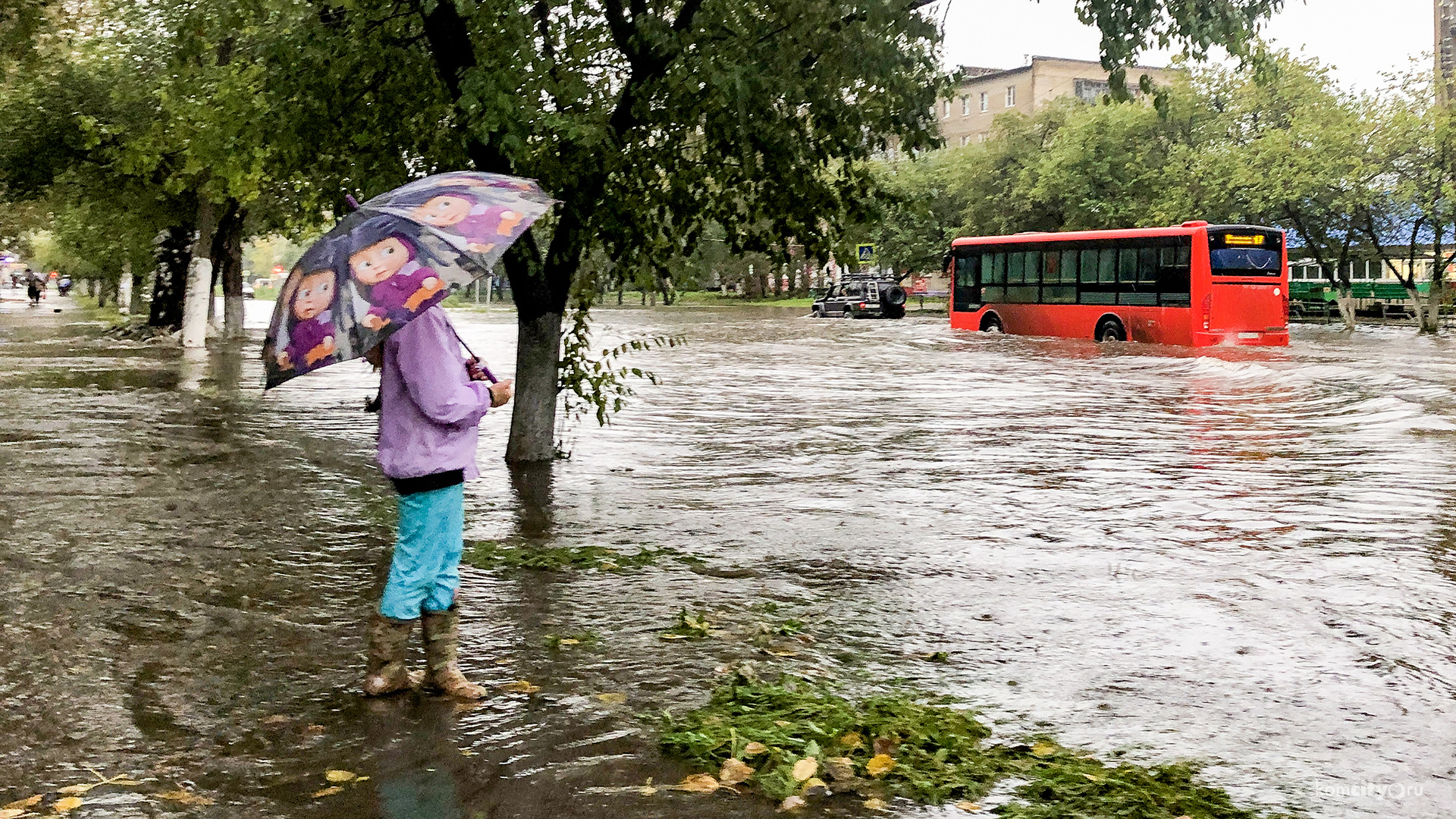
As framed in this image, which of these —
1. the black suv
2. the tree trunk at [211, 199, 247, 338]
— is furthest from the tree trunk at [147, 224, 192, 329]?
the black suv

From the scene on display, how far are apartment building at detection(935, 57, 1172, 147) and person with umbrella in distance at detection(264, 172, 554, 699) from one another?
3852 inches

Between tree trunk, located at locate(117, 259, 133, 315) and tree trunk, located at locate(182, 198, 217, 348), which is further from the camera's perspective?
Result: tree trunk, located at locate(117, 259, 133, 315)

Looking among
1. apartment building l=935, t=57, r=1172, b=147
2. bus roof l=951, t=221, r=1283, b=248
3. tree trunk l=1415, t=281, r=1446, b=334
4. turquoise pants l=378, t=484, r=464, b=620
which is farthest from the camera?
apartment building l=935, t=57, r=1172, b=147

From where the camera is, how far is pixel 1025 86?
104 meters

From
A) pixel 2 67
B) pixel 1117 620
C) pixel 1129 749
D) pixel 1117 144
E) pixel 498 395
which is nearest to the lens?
pixel 1129 749

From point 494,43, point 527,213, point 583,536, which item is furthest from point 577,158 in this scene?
point 527,213

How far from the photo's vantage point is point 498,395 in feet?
17.4

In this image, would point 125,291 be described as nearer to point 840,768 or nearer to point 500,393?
point 500,393

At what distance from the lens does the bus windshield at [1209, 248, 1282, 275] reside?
31.2 metres

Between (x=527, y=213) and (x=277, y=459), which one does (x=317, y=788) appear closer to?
(x=527, y=213)

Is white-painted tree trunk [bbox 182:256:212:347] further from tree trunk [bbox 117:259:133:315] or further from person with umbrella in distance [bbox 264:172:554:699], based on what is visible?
tree trunk [bbox 117:259:133:315]

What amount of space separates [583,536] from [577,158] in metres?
2.97

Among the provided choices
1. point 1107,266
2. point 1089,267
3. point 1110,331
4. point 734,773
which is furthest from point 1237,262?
point 734,773

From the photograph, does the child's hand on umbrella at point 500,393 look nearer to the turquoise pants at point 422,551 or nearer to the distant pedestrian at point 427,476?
the distant pedestrian at point 427,476
